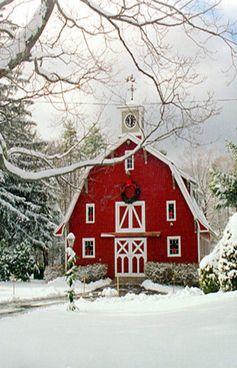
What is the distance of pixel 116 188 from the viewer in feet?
105

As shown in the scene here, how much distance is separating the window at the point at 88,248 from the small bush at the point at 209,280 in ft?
55.4

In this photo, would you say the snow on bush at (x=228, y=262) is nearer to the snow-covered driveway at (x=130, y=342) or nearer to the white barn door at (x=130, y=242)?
the snow-covered driveway at (x=130, y=342)

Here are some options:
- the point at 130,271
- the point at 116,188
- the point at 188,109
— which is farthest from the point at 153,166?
the point at 188,109

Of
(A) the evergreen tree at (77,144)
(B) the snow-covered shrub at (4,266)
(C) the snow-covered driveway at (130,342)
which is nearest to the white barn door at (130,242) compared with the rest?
(B) the snow-covered shrub at (4,266)

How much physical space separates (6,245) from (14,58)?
2738 cm

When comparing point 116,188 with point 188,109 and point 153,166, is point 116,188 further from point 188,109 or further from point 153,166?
point 188,109

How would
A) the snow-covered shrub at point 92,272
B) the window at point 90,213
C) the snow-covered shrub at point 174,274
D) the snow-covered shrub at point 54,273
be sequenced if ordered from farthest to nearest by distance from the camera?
the window at point 90,213 < the snow-covered shrub at point 54,273 < the snow-covered shrub at point 92,272 < the snow-covered shrub at point 174,274

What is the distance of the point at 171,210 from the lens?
30766 millimetres

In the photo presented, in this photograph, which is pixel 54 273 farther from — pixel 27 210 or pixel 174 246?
pixel 174 246

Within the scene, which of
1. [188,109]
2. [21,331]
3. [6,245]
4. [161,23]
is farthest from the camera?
[6,245]

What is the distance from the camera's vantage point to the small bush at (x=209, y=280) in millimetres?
15048

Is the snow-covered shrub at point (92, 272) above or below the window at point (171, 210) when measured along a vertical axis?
below

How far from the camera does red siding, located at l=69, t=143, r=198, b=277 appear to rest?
3033cm

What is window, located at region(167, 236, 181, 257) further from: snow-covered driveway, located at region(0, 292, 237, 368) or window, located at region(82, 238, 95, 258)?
snow-covered driveway, located at region(0, 292, 237, 368)
